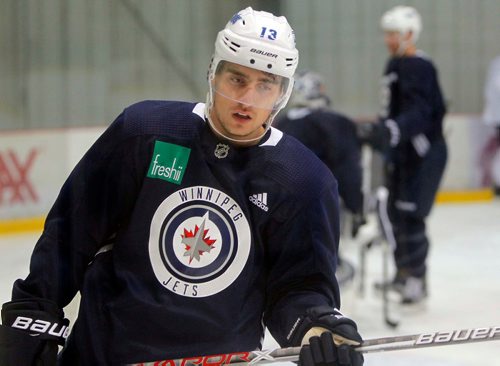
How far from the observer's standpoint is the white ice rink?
3.25 metres

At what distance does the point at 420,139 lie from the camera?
4.20 metres

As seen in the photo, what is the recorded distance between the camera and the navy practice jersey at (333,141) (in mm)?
3818

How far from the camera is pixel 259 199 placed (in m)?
1.64

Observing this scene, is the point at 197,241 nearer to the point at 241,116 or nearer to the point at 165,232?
the point at 165,232

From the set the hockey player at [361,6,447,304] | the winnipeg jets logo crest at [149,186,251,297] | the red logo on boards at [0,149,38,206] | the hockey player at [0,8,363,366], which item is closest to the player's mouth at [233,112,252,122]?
the hockey player at [0,8,363,366]

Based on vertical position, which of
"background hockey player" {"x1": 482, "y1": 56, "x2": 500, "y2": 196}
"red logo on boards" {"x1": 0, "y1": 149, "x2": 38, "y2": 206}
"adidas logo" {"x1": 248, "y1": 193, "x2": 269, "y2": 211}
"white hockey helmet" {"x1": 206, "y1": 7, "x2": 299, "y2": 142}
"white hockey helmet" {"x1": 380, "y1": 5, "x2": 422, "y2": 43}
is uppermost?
"white hockey helmet" {"x1": 206, "y1": 7, "x2": 299, "y2": 142}

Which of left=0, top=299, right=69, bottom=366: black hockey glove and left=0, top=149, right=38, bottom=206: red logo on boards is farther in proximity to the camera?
left=0, top=149, right=38, bottom=206: red logo on boards

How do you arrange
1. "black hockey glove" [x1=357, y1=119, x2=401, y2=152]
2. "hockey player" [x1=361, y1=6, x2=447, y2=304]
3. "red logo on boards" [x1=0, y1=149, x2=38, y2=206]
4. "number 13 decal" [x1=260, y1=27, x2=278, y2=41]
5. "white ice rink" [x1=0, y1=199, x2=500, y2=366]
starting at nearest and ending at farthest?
"number 13 decal" [x1=260, y1=27, x2=278, y2=41] → "white ice rink" [x1=0, y1=199, x2=500, y2=366] → "black hockey glove" [x1=357, y1=119, x2=401, y2=152] → "hockey player" [x1=361, y1=6, x2=447, y2=304] → "red logo on boards" [x1=0, y1=149, x2=38, y2=206]

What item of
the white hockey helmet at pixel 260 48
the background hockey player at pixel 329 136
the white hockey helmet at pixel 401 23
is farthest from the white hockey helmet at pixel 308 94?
the white hockey helmet at pixel 260 48

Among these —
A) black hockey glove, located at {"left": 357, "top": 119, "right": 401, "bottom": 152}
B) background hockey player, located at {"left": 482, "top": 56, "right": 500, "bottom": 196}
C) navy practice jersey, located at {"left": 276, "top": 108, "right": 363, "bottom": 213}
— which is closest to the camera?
navy practice jersey, located at {"left": 276, "top": 108, "right": 363, "bottom": 213}

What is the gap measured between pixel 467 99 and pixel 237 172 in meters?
5.57

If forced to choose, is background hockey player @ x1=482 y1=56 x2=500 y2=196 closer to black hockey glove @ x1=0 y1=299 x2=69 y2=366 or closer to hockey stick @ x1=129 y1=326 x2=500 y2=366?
hockey stick @ x1=129 y1=326 x2=500 y2=366

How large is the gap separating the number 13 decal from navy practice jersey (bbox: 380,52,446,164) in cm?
244

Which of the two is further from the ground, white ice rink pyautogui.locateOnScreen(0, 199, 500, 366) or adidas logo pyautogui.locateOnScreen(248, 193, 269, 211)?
adidas logo pyautogui.locateOnScreen(248, 193, 269, 211)
